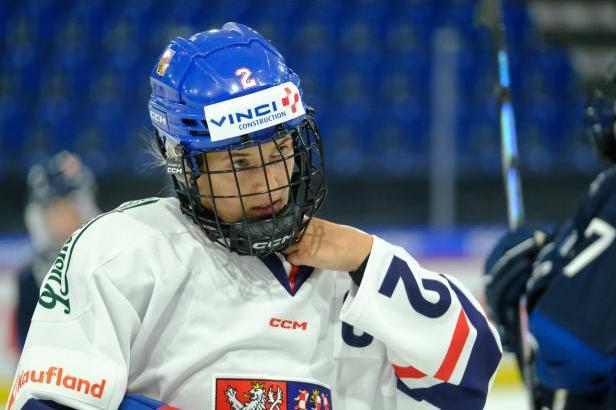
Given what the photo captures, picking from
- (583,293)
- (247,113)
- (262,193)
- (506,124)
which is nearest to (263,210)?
(262,193)

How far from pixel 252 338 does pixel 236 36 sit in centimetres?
43

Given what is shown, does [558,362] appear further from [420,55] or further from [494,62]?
[420,55]

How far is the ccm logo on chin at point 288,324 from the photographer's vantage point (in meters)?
1.37

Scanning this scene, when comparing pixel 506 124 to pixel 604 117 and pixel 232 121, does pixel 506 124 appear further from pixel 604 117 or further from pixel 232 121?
pixel 232 121

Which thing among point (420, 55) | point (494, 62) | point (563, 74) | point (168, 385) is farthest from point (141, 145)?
point (168, 385)

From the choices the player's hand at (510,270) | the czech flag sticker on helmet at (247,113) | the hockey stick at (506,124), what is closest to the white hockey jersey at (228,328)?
the czech flag sticker on helmet at (247,113)

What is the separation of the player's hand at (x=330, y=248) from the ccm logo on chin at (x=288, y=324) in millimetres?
84

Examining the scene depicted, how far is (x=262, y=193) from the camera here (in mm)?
1329

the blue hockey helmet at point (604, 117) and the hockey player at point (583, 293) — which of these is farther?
the blue hockey helmet at point (604, 117)

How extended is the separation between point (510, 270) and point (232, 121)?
93 centimetres

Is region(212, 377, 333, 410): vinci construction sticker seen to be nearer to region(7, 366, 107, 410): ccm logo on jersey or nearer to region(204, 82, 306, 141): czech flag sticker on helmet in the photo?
region(7, 366, 107, 410): ccm logo on jersey

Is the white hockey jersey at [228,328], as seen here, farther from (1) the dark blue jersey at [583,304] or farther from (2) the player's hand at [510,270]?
(2) the player's hand at [510,270]

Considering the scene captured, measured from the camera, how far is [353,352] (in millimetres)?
1443

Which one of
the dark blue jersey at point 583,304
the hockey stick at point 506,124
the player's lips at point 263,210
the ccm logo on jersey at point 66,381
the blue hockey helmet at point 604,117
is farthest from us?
the hockey stick at point 506,124
